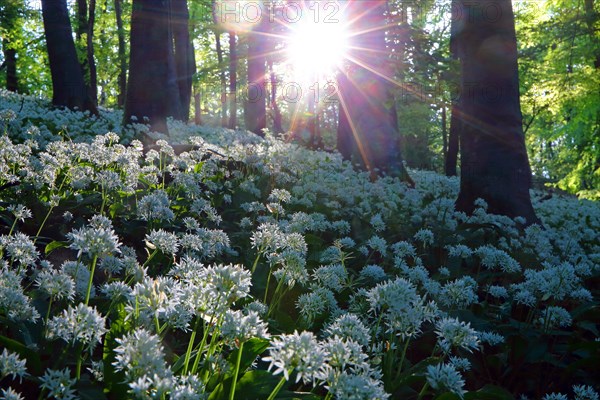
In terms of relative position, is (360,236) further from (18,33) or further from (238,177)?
(18,33)

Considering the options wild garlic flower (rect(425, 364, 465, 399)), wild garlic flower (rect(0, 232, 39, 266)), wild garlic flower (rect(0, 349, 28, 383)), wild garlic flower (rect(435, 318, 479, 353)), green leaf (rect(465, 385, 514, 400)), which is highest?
wild garlic flower (rect(0, 232, 39, 266))

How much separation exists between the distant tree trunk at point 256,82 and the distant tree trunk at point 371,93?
9523 millimetres

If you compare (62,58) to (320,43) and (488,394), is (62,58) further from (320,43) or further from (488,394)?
(488,394)

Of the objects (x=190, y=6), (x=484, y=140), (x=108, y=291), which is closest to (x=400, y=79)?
(x=484, y=140)

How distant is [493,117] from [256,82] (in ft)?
46.8

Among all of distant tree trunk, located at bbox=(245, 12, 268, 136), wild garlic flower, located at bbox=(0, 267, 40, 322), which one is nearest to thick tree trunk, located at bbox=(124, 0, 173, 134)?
wild garlic flower, located at bbox=(0, 267, 40, 322)

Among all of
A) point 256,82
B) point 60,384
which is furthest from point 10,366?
point 256,82

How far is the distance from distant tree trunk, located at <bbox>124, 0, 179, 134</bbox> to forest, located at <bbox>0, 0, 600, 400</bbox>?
0.04 metres

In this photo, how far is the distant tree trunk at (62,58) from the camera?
11562mm

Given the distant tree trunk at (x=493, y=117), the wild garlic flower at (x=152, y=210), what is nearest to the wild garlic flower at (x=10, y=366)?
the wild garlic flower at (x=152, y=210)

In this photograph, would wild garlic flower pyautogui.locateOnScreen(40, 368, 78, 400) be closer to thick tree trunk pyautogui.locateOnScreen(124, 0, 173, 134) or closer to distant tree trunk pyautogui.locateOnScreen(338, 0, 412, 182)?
thick tree trunk pyautogui.locateOnScreen(124, 0, 173, 134)

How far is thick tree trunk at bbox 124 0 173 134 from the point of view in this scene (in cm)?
976

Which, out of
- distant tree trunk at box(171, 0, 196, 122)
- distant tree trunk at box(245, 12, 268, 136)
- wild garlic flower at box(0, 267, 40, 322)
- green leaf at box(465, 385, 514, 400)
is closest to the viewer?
wild garlic flower at box(0, 267, 40, 322)

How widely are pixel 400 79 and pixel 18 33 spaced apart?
92.5 feet
